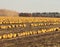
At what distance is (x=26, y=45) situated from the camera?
53.9 feet

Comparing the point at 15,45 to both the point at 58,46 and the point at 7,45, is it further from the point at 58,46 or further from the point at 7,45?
the point at 58,46

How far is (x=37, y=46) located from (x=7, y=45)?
6.39 feet

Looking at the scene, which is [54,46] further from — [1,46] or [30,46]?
[1,46]

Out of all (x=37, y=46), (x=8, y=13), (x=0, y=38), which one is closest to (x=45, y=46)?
(x=37, y=46)

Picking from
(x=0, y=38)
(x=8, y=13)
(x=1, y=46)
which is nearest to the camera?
(x=1, y=46)

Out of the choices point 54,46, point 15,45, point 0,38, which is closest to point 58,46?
point 54,46

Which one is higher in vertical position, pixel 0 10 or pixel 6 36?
pixel 6 36

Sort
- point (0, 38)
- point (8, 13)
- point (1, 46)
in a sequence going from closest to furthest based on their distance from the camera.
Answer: point (1, 46)
point (0, 38)
point (8, 13)

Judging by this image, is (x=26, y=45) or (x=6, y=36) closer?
(x=26, y=45)

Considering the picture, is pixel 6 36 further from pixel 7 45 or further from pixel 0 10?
pixel 0 10

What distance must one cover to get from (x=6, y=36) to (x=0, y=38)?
3.21ft

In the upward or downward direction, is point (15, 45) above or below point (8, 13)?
above

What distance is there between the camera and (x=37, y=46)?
16.2 m

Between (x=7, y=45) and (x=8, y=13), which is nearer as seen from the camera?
(x=7, y=45)
